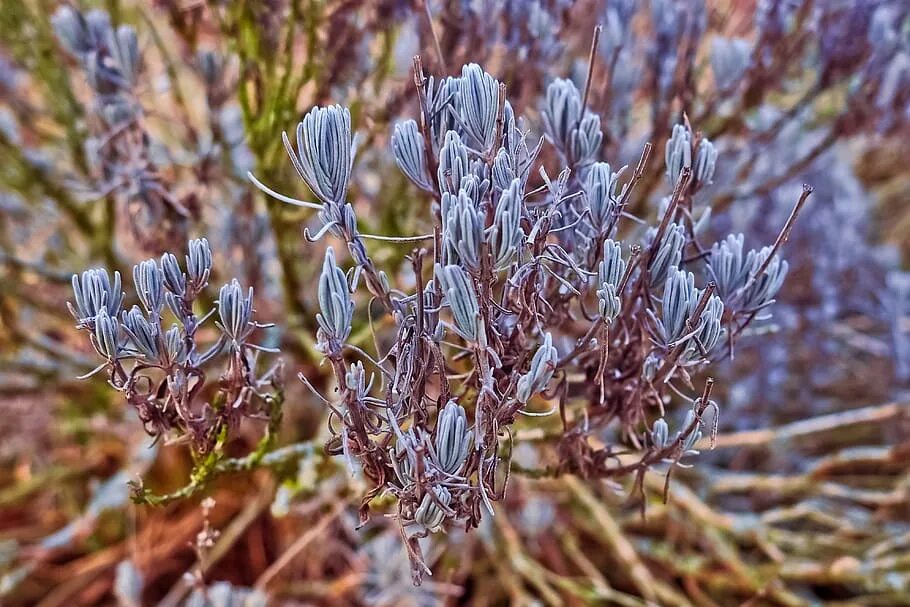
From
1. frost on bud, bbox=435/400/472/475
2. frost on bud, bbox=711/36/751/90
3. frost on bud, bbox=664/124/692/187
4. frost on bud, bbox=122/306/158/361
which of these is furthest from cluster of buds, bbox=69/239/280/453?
frost on bud, bbox=711/36/751/90

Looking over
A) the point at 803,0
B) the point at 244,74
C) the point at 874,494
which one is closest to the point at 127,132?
the point at 244,74

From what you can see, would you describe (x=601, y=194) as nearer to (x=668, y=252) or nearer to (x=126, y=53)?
(x=668, y=252)

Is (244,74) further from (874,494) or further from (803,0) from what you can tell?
(874,494)

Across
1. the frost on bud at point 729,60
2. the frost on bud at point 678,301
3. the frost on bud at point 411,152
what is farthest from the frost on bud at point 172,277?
the frost on bud at point 729,60

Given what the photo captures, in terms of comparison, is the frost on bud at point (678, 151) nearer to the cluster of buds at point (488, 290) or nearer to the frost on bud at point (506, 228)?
the cluster of buds at point (488, 290)

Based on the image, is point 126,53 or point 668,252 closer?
point 668,252

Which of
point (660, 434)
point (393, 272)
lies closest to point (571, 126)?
point (660, 434)

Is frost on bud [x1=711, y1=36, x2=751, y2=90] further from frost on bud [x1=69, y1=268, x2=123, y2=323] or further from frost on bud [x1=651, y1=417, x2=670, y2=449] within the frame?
frost on bud [x1=69, y1=268, x2=123, y2=323]
